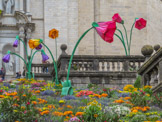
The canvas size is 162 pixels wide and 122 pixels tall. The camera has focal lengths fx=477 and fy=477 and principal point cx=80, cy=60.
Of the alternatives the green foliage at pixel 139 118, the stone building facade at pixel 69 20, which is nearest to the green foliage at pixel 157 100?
the green foliage at pixel 139 118

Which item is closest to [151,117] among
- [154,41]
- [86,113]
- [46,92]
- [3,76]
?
[86,113]

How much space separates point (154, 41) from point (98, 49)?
524 centimetres

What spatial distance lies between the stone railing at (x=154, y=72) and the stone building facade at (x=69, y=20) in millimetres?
22591

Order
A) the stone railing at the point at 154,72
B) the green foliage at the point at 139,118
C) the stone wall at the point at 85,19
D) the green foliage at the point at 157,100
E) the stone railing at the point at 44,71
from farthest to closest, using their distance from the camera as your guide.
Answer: the stone wall at the point at 85,19
the stone railing at the point at 44,71
the stone railing at the point at 154,72
the green foliage at the point at 157,100
the green foliage at the point at 139,118

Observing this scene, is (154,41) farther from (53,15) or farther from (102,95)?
(102,95)

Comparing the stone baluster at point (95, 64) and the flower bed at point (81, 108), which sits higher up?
the stone baluster at point (95, 64)

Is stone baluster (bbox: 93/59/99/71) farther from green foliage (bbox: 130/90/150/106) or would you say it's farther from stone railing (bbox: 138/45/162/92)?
green foliage (bbox: 130/90/150/106)

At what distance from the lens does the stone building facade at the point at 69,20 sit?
1449 inches

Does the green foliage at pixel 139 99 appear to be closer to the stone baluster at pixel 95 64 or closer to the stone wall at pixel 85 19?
the stone baluster at pixel 95 64

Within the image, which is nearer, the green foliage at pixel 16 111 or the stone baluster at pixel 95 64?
the green foliage at pixel 16 111

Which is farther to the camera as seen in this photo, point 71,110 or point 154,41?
point 154,41

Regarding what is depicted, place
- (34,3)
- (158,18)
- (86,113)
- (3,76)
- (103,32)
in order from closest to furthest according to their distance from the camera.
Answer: (86,113) < (103,32) < (3,76) < (34,3) < (158,18)

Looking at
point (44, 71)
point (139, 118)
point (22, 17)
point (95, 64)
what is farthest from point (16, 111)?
point (22, 17)

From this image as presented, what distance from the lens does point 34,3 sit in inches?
1476
